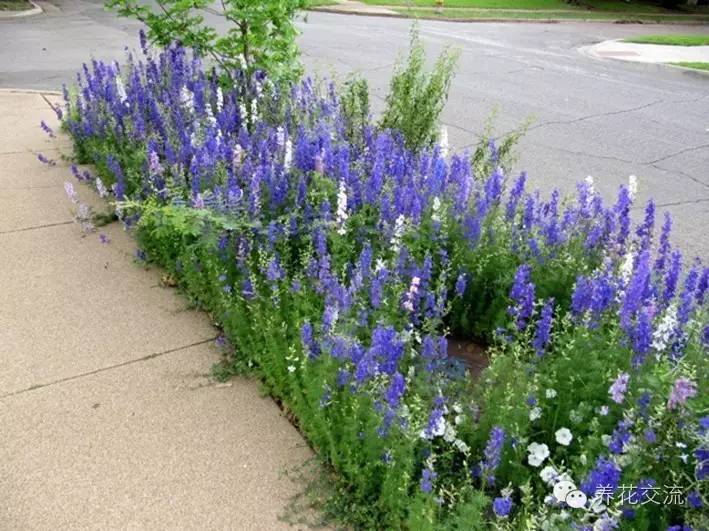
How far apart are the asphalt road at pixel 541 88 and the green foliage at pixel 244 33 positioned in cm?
199

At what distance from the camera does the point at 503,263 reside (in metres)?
3.93

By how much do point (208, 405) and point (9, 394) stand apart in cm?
103

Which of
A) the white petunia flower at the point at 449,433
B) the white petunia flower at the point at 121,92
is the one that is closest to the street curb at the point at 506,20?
the white petunia flower at the point at 121,92

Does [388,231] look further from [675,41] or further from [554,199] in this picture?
[675,41]

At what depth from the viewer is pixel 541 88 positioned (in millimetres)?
12570

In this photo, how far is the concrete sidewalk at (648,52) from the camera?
55.9 ft

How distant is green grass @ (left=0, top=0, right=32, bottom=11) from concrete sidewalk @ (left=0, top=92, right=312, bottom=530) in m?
20.1

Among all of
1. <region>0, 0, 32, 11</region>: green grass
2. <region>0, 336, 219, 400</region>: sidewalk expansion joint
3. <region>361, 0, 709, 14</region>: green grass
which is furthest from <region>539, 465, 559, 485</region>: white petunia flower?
<region>361, 0, 709, 14</region>: green grass

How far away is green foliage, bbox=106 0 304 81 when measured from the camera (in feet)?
19.5

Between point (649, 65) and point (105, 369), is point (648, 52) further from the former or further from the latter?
point (105, 369)

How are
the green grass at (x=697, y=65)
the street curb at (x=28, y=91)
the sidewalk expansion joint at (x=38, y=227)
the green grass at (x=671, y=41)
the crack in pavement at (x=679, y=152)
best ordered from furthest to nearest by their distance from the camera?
the green grass at (x=671, y=41)
the green grass at (x=697, y=65)
the street curb at (x=28, y=91)
the crack in pavement at (x=679, y=152)
the sidewalk expansion joint at (x=38, y=227)

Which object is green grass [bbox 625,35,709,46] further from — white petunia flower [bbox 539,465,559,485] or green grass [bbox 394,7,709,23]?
white petunia flower [bbox 539,465,559,485]

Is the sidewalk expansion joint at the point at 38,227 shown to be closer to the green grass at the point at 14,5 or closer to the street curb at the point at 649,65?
the street curb at the point at 649,65

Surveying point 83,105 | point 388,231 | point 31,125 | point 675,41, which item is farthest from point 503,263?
point 675,41
